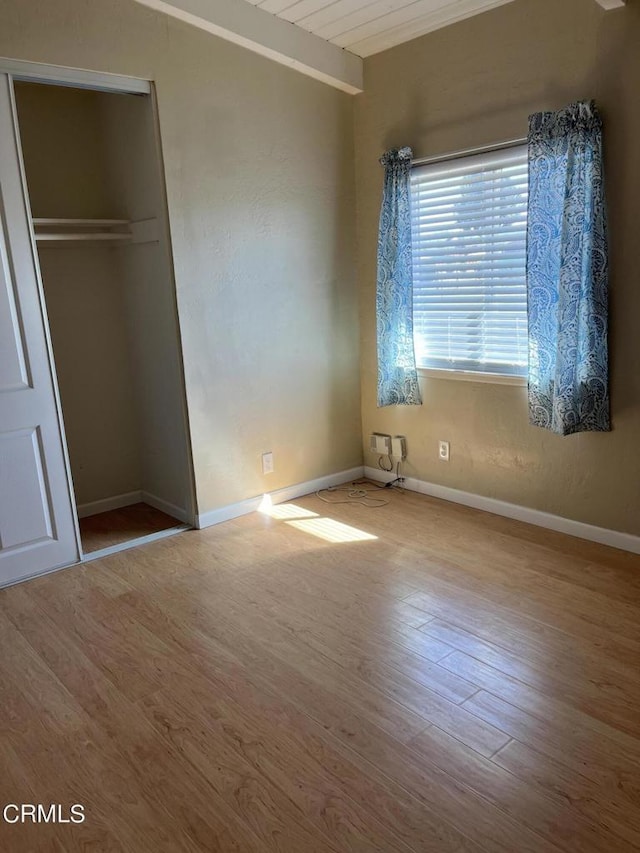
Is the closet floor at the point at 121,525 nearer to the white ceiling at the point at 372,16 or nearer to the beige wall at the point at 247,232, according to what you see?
the beige wall at the point at 247,232

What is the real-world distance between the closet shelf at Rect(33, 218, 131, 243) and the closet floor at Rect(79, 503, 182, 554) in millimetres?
1686

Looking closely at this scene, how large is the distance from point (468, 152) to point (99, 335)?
2.45 meters

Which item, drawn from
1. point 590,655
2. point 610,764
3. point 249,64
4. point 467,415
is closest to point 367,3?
point 249,64

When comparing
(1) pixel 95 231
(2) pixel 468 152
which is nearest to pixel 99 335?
(1) pixel 95 231

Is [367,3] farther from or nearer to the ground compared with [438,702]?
farther from the ground

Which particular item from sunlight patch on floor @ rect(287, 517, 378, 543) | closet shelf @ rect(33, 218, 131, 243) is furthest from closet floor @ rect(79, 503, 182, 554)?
closet shelf @ rect(33, 218, 131, 243)

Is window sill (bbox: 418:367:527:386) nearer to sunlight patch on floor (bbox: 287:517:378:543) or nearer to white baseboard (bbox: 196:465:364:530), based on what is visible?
white baseboard (bbox: 196:465:364:530)

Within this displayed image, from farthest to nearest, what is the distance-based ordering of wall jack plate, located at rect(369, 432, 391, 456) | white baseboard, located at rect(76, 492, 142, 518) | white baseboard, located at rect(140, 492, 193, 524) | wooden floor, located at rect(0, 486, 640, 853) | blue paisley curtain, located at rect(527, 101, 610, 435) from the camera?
1. wall jack plate, located at rect(369, 432, 391, 456)
2. white baseboard, located at rect(76, 492, 142, 518)
3. white baseboard, located at rect(140, 492, 193, 524)
4. blue paisley curtain, located at rect(527, 101, 610, 435)
5. wooden floor, located at rect(0, 486, 640, 853)

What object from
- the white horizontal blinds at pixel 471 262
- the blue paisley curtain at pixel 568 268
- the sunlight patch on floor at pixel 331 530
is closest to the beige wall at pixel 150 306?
the sunlight patch on floor at pixel 331 530

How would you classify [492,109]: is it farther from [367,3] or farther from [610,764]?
[610,764]

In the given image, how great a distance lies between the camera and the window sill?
11.4ft

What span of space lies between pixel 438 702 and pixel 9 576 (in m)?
2.15

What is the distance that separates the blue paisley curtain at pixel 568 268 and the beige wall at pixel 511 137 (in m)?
0.11

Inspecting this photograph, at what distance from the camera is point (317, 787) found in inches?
72.0
